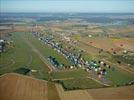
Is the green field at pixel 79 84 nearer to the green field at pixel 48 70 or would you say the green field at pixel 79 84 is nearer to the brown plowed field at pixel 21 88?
the green field at pixel 48 70

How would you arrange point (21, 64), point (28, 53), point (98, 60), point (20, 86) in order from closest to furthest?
point (20, 86)
point (21, 64)
point (98, 60)
point (28, 53)

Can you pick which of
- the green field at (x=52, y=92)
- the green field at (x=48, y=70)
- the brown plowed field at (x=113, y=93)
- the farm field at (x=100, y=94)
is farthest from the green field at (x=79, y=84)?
the brown plowed field at (x=113, y=93)

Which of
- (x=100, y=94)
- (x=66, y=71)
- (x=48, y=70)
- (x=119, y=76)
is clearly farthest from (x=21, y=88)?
(x=119, y=76)

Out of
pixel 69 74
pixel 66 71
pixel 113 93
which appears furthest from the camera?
pixel 66 71

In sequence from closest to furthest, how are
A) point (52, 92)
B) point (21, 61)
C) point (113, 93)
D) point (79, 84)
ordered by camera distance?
1. point (113, 93)
2. point (52, 92)
3. point (79, 84)
4. point (21, 61)

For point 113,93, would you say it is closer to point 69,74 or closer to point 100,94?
point 100,94

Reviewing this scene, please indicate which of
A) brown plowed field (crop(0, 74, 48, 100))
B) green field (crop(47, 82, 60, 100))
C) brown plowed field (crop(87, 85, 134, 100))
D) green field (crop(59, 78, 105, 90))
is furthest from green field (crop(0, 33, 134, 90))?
brown plowed field (crop(0, 74, 48, 100))

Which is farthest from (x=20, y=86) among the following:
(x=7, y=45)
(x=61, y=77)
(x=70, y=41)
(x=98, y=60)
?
(x=70, y=41)

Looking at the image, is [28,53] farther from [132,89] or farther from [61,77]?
[132,89]
